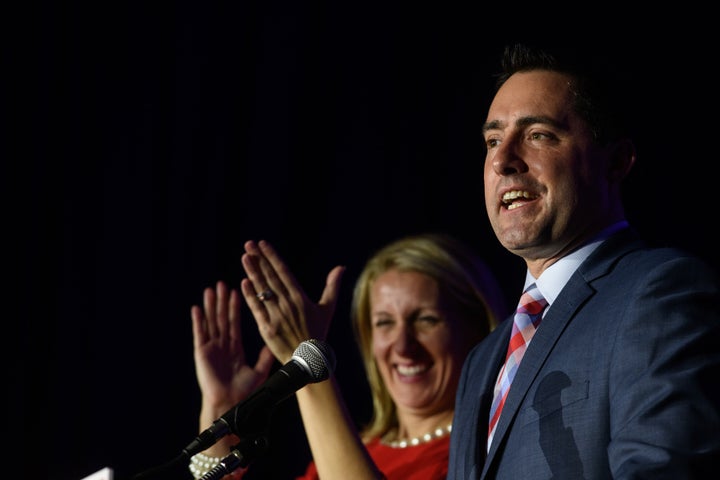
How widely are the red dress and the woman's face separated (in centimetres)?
15

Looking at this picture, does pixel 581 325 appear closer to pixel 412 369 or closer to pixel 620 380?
pixel 620 380

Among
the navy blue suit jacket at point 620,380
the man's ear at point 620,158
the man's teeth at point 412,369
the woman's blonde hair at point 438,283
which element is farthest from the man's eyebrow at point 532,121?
the man's teeth at point 412,369

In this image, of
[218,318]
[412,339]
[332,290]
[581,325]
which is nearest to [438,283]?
[412,339]

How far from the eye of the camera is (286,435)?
3424mm

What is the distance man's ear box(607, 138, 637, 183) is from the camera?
1.87 metres

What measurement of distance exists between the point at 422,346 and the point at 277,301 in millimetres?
607

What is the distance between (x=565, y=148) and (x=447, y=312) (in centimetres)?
113

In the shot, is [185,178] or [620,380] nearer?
[620,380]

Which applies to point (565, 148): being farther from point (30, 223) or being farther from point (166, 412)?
point (30, 223)

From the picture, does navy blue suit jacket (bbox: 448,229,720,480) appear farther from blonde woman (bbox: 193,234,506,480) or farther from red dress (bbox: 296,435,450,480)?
blonde woman (bbox: 193,234,506,480)

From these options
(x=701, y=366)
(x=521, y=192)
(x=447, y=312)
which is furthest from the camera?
(x=447, y=312)

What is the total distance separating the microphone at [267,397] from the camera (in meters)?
1.44

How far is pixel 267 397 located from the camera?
147 cm

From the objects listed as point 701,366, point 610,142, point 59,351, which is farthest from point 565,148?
point 59,351
